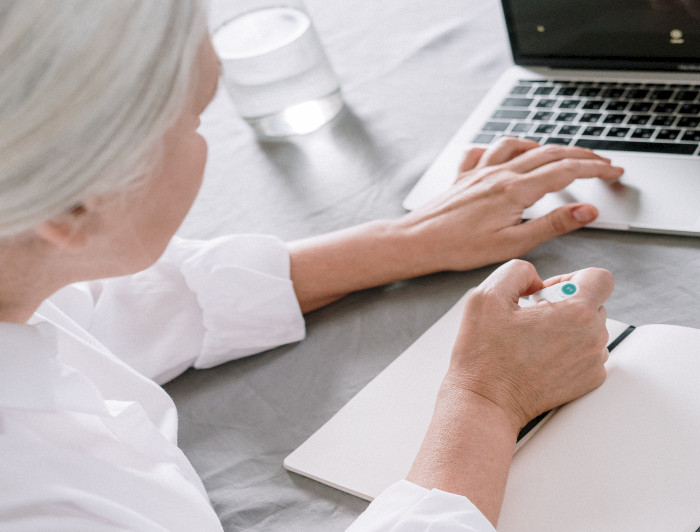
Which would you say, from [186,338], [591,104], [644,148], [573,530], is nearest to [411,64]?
[591,104]

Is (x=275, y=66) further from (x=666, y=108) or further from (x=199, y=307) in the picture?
(x=666, y=108)

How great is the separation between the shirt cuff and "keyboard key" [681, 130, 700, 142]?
41 centimetres

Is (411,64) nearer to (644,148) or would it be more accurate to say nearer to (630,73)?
(630,73)

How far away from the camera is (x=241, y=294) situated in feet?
2.74

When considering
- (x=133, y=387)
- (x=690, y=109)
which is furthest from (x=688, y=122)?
(x=133, y=387)

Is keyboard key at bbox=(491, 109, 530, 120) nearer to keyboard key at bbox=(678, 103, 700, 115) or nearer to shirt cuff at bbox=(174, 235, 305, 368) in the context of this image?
keyboard key at bbox=(678, 103, 700, 115)

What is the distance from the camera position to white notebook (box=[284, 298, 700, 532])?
0.53m

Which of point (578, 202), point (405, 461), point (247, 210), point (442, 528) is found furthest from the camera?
point (247, 210)

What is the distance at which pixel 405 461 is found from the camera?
0.62 metres

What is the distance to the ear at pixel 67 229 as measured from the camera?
1.59ft

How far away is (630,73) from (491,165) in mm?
217

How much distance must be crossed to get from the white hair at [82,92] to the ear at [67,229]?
0.6 inches

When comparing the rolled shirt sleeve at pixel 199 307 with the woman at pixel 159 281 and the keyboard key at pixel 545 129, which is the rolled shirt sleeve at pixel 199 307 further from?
the keyboard key at pixel 545 129

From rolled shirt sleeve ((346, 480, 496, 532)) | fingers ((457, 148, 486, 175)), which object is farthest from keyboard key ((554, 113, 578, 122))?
rolled shirt sleeve ((346, 480, 496, 532))
